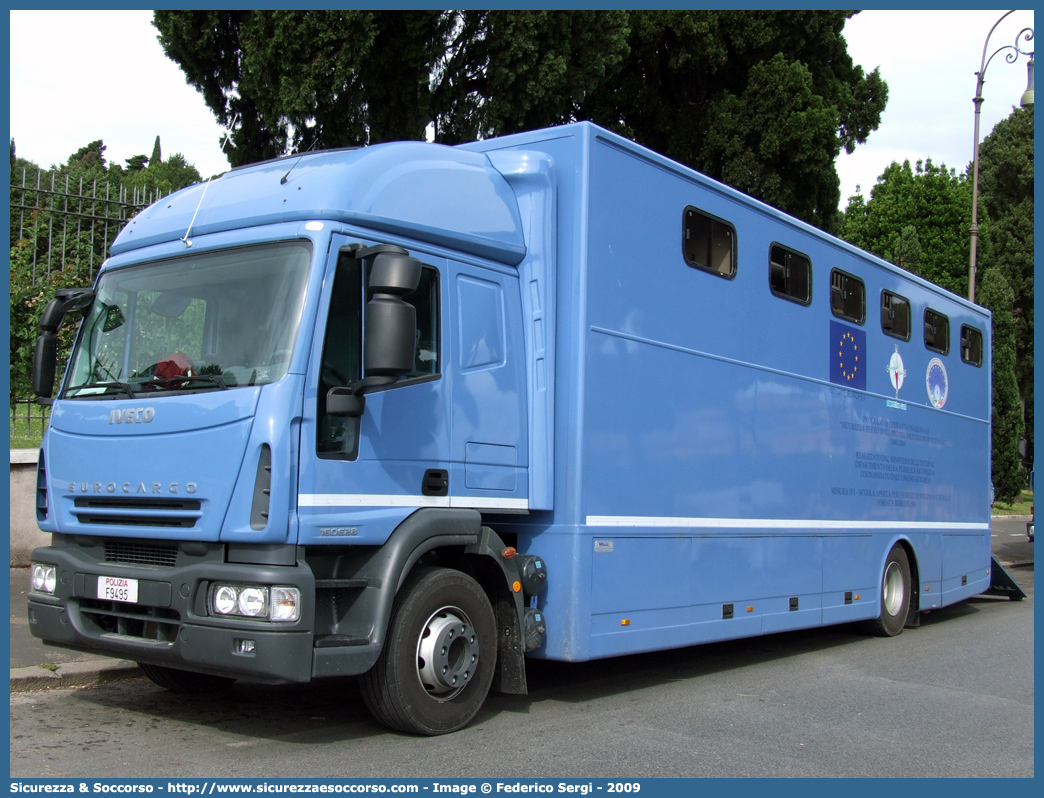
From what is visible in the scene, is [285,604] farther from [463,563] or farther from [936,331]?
[936,331]

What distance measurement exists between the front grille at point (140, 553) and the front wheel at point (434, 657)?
1.23m

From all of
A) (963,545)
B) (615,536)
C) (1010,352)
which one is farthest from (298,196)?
(1010,352)

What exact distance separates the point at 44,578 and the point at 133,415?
1193 millimetres

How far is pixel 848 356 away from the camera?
10023 mm

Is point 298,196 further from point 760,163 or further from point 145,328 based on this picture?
point 760,163

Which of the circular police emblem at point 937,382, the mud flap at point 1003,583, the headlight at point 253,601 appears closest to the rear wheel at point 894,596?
the circular police emblem at point 937,382

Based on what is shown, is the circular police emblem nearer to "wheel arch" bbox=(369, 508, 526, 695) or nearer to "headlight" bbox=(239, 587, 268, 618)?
"wheel arch" bbox=(369, 508, 526, 695)

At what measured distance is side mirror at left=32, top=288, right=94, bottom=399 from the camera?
251 inches

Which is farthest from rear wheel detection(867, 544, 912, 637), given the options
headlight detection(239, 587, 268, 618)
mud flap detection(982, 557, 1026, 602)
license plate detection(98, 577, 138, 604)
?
license plate detection(98, 577, 138, 604)

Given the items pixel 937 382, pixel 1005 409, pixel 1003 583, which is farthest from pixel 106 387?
pixel 1005 409

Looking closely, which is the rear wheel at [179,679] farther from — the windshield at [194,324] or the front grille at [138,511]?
the windshield at [194,324]

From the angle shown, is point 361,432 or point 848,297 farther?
point 848,297

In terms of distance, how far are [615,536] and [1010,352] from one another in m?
24.3

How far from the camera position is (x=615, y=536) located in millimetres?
6809
